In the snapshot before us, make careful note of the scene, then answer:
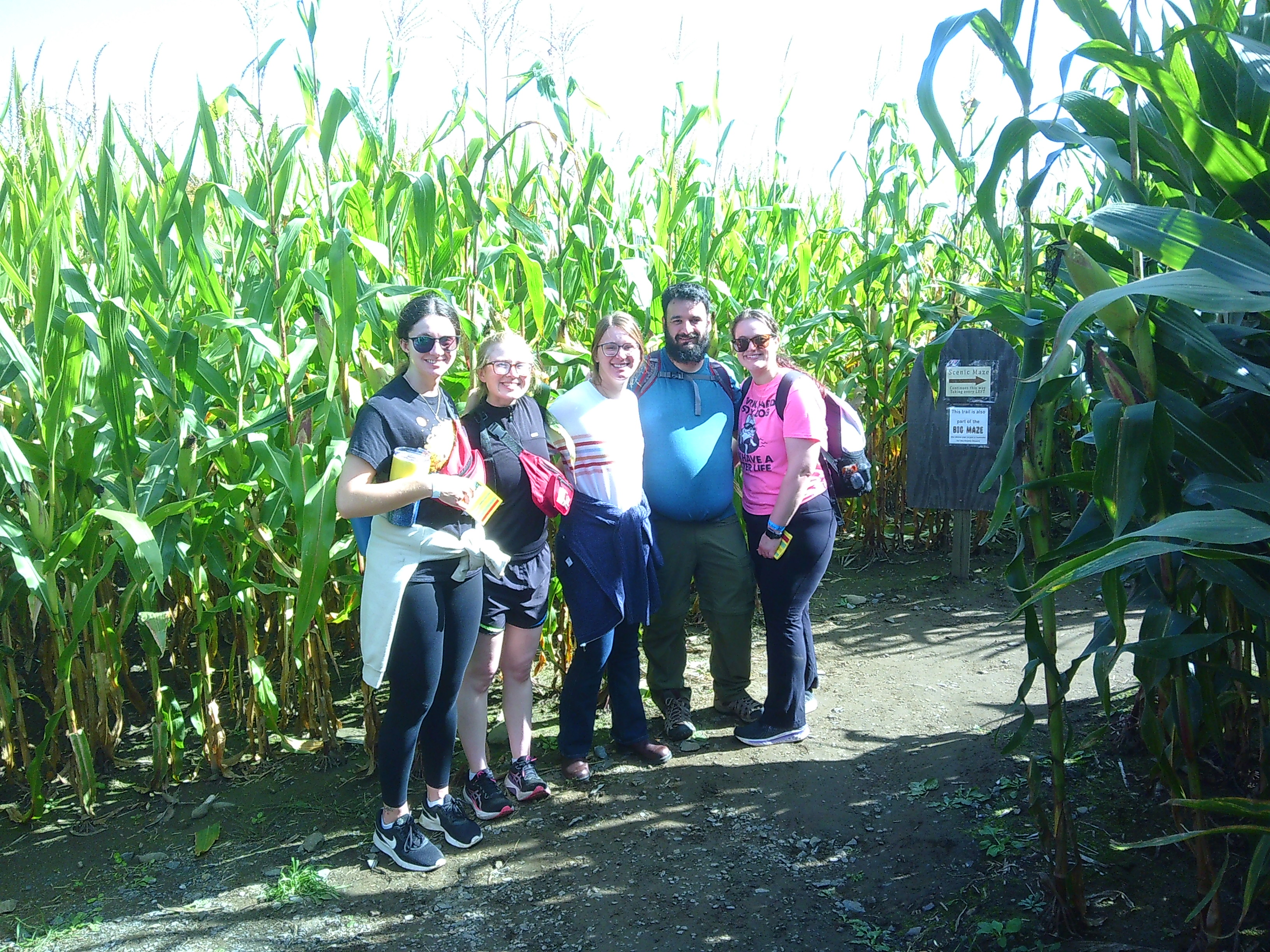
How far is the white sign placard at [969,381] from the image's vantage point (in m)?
4.59

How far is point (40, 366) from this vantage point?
2.72m

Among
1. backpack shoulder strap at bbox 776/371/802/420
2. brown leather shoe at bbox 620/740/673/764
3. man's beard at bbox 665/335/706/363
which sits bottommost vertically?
brown leather shoe at bbox 620/740/673/764

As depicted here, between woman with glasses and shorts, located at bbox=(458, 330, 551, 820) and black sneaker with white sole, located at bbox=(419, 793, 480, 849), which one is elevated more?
woman with glasses and shorts, located at bbox=(458, 330, 551, 820)

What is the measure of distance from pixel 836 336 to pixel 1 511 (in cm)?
427

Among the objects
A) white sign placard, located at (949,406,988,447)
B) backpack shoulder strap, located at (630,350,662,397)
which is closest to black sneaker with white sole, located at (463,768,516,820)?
backpack shoulder strap, located at (630,350,662,397)

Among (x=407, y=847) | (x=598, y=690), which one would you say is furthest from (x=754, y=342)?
(x=407, y=847)

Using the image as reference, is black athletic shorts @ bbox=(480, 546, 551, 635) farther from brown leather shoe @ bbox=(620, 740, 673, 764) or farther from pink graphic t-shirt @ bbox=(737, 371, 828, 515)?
pink graphic t-shirt @ bbox=(737, 371, 828, 515)

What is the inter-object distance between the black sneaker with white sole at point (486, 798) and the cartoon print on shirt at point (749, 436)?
5.01ft

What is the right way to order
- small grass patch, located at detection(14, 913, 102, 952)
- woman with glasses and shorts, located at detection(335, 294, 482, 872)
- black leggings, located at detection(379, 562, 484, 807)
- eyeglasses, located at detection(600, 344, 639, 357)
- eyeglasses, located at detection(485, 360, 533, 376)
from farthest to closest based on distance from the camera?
eyeglasses, located at detection(600, 344, 639, 357), eyeglasses, located at detection(485, 360, 533, 376), black leggings, located at detection(379, 562, 484, 807), woman with glasses and shorts, located at detection(335, 294, 482, 872), small grass patch, located at detection(14, 913, 102, 952)

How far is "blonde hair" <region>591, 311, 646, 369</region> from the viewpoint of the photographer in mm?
3227

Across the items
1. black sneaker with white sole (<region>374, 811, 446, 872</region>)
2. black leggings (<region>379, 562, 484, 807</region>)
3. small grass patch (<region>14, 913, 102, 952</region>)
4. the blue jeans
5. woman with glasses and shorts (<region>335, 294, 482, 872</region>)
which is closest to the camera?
small grass patch (<region>14, 913, 102, 952</region>)

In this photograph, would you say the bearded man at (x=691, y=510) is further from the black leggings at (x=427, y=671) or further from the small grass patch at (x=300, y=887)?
the small grass patch at (x=300, y=887)

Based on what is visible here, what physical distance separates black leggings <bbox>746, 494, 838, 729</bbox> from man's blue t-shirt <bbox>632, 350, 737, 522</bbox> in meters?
0.28

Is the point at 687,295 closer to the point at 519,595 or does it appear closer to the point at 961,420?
the point at 519,595
